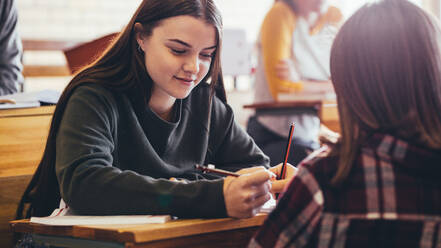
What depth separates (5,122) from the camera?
1.68 metres

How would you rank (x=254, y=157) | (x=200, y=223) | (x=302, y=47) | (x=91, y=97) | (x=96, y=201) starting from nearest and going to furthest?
(x=200, y=223) → (x=96, y=201) → (x=91, y=97) → (x=254, y=157) → (x=302, y=47)

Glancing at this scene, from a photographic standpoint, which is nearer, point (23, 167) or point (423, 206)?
point (423, 206)

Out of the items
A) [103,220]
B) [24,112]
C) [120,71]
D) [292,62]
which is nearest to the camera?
[103,220]

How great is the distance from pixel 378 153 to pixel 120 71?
765 millimetres

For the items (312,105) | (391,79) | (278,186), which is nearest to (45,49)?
(312,105)

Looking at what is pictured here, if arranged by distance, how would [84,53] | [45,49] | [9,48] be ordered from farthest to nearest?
[45,49] → [9,48] → [84,53]

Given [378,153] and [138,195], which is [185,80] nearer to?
[138,195]

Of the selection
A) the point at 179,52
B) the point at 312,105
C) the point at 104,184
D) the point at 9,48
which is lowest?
the point at 312,105

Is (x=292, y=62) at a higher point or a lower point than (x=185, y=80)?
lower

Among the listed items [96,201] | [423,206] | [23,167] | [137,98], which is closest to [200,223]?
[96,201]

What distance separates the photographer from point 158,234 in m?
0.90

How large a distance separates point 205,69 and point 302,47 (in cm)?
191

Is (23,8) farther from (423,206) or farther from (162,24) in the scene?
(423,206)

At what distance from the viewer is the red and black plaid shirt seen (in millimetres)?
815
